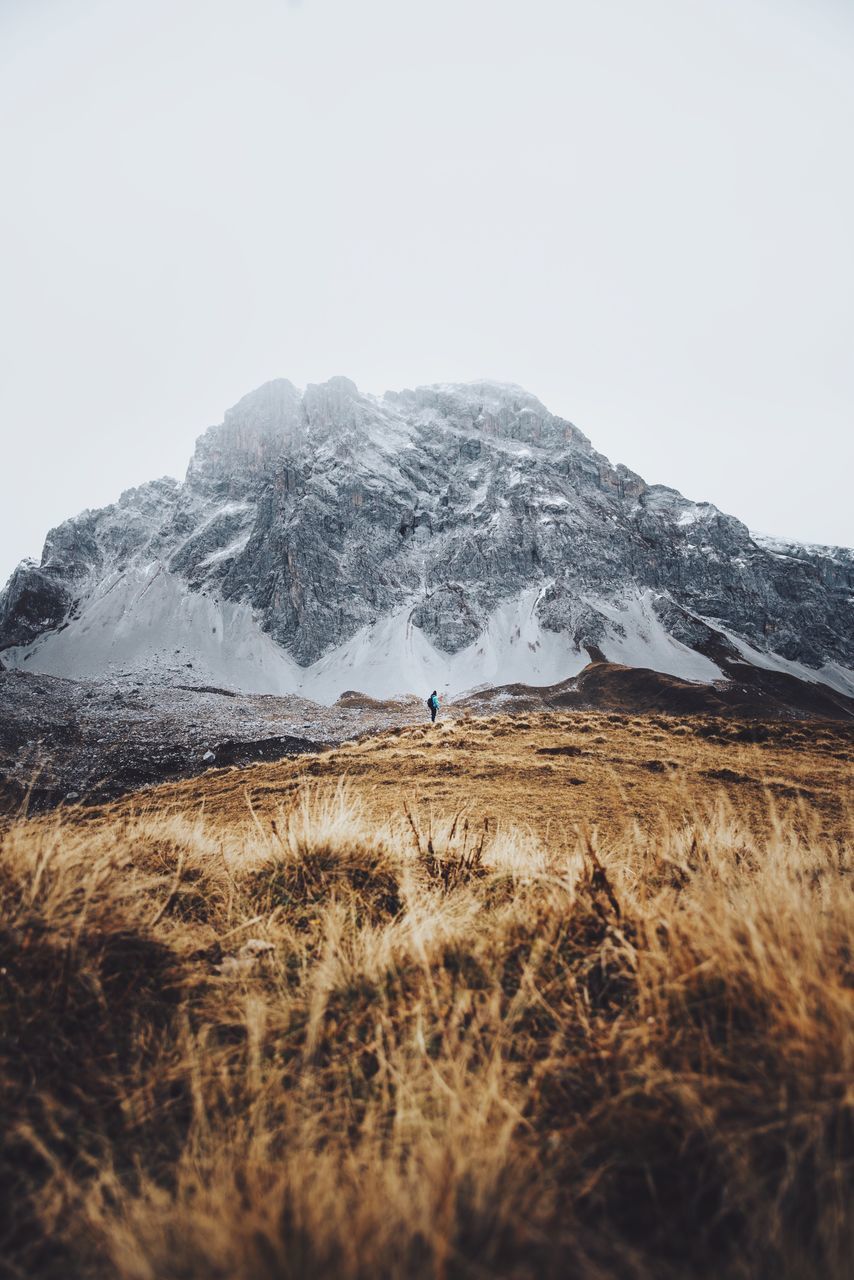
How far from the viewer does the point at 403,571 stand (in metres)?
98.8

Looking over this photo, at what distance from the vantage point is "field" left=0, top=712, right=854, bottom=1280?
1.16 meters

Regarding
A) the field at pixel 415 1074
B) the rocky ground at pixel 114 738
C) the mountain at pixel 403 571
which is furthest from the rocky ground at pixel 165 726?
the mountain at pixel 403 571

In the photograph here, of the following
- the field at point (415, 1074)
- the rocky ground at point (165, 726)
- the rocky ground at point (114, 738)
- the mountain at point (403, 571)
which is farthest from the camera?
the mountain at point (403, 571)

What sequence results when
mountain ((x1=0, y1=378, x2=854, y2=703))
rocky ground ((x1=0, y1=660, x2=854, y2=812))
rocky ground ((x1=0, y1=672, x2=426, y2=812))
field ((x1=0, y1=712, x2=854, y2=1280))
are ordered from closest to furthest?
field ((x1=0, y1=712, x2=854, y2=1280)) → rocky ground ((x1=0, y1=672, x2=426, y2=812)) → rocky ground ((x1=0, y1=660, x2=854, y2=812)) → mountain ((x1=0, y1=378, x2=854, y2=703))

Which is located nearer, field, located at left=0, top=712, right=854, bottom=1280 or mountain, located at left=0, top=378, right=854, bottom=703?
field, located at left=0, top=712, right=854, bottom=1280

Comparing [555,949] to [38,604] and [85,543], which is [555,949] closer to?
[38,604]

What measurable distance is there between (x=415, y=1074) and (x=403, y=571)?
98.2 meters

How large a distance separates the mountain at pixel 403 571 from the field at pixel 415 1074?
7070cm

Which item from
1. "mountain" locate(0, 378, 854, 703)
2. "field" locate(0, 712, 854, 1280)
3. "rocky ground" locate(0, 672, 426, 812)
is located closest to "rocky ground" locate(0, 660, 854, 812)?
"rocky ground" locate(0, 672, 426, 812)

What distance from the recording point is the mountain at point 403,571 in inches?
3275

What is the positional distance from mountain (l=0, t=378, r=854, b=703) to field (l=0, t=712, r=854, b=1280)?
70704 mm

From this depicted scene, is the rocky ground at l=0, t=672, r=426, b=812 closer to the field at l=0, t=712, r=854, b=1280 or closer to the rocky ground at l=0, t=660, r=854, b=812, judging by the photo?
the rocky ground at l=0, t=660, r=854, b=812

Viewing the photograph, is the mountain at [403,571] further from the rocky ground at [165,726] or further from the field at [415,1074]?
the field at [415,1074]

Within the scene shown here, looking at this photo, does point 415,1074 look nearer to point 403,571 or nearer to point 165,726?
point 165,726
